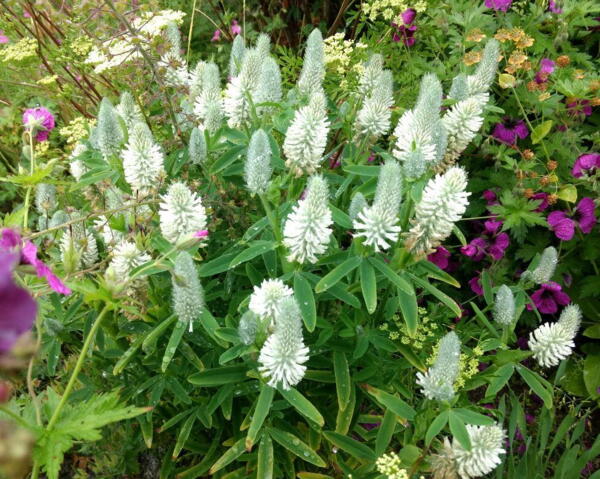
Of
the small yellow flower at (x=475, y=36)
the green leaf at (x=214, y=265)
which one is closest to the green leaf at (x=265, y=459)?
the green leaf at (x=214, y=265)

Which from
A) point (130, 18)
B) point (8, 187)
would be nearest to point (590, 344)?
point (130, 18)

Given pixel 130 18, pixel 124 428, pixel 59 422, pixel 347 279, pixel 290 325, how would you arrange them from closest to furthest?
pixel 59 422
pixel 290 325
pixel 347 279
pixel 124 428
pixel 130 18

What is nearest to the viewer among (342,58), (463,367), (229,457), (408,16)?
(229,457)

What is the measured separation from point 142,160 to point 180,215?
0.23m

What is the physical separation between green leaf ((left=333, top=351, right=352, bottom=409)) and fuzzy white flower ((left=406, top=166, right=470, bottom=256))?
0.45m

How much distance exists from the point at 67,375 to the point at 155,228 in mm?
834

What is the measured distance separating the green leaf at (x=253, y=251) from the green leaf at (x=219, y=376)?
317 millimetres

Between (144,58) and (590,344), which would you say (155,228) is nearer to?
(144,58)

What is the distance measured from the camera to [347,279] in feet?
6.31

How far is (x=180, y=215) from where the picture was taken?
5.40ft

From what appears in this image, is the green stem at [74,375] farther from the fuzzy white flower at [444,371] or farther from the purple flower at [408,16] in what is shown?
the purple flower at [408,16]

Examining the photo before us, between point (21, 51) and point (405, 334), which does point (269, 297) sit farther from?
point (21, 51)

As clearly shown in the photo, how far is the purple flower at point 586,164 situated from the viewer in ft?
8.61

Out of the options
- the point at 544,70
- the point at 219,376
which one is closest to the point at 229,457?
the point at 219,376
